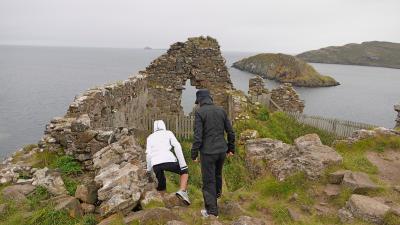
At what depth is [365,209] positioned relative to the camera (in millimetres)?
8375

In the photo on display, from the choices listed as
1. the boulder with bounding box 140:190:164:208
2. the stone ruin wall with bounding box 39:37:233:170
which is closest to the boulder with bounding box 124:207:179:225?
the boulder with bounding box 140:190:164:208

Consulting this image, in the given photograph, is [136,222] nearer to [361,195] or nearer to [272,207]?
[272,207]

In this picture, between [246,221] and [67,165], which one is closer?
[246,221]

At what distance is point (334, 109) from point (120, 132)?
57.7 metres

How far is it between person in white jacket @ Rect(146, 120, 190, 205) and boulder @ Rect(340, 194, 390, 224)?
142 inches

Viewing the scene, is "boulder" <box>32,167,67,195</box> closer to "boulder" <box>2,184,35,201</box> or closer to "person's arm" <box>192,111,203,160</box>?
"boulder" <box>2,184,35,201</box>

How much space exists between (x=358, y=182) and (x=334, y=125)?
13515mm

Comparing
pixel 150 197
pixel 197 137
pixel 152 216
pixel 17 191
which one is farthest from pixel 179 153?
pixel 17 191

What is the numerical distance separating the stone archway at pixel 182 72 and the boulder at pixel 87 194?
17043mm

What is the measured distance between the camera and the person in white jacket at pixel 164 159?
9109 millimetres

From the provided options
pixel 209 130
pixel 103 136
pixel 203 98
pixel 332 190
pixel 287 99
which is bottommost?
pixel 287 99

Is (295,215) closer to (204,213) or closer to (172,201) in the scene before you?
(204,213)

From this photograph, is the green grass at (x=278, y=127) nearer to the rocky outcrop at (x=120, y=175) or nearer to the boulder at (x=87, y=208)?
the rocky outcrop at (x=120, y=175)

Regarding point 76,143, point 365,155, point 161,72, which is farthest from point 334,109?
point 76,143
